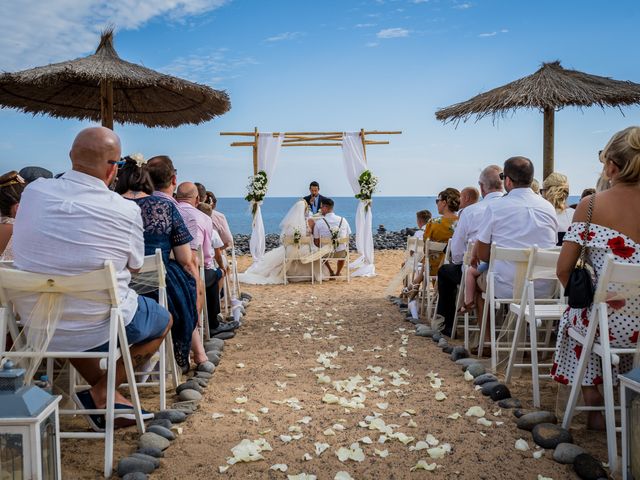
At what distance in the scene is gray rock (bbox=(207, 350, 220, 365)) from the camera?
496 cm

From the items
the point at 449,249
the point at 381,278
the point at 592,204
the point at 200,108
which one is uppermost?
the point at 200,108

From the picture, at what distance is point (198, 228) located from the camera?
17.9 feet

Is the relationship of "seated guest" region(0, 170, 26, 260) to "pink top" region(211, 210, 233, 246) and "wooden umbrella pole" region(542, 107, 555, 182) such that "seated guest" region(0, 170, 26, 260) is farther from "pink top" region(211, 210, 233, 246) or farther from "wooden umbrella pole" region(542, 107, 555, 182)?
"wooden umbrella pole" region(542, 107, 555, 182)

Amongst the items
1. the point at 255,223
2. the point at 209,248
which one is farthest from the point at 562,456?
the point at 255,223

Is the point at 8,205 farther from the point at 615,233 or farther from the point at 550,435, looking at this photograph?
the point at 615,233

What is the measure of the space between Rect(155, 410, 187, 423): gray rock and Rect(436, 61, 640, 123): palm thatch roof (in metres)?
6.49

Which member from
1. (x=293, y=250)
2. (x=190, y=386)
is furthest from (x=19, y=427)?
(x=293, y=250)

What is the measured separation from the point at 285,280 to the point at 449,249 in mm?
4755

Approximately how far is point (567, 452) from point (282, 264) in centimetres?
801

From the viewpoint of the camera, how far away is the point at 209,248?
5.89 meters

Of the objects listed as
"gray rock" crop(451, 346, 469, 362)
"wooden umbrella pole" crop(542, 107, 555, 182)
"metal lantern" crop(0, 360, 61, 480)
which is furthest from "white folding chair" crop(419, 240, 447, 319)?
"metal lantern" crop(0, 360, 61, 480)

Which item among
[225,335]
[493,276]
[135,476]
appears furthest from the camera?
[225,335]

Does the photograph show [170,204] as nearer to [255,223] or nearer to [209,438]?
[209,438]

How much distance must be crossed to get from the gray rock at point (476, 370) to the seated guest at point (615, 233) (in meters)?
1.24
